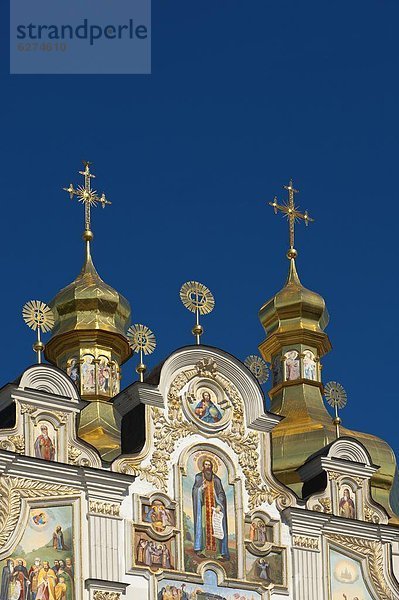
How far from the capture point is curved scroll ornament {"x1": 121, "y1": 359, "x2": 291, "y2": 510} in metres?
31.3

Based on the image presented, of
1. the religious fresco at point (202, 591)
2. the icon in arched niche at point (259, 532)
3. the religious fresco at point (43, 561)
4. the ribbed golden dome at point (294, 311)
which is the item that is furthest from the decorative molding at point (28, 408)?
the ribbed golden dome at point (294, 311)

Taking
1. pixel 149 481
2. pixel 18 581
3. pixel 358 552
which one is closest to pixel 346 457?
pixel 358 552

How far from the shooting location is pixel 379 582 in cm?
3288

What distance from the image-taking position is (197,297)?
32.8 metres

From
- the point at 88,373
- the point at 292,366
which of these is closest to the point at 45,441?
the point at 88,373

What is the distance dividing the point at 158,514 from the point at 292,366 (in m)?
8.59

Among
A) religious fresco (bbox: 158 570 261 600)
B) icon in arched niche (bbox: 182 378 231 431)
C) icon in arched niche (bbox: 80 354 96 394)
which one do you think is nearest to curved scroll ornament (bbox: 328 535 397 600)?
religious fresco (bbox: 158 570 261 600)

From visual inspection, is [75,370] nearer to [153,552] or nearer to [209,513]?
[209,513]

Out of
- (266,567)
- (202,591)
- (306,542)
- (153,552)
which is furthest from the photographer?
(306,542)

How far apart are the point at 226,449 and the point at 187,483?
3.25 feet

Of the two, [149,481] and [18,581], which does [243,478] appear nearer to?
[149,481]

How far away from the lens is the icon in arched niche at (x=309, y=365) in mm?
38781

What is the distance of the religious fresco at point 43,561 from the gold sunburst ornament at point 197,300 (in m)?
4.08

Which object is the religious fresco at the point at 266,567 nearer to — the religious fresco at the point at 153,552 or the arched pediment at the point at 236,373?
the religious fresco at the point at 153,552
